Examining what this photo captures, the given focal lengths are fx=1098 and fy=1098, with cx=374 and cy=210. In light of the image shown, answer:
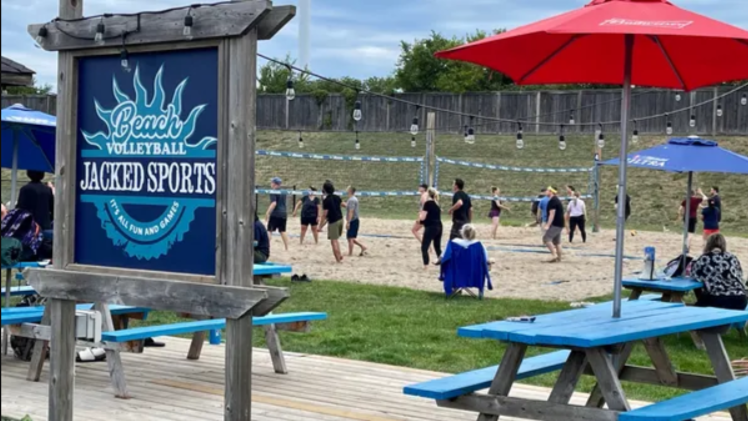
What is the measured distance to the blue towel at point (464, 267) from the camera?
15734 millimetres

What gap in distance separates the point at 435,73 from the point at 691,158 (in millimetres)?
58020

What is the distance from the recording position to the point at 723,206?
43156mm

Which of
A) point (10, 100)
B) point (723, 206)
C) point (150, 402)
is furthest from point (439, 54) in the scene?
point (10, 100)

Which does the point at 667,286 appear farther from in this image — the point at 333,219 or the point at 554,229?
the point at 554,229

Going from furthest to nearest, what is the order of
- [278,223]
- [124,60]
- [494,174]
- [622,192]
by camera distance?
[494,174], [278,223], [622,192], [124,60]

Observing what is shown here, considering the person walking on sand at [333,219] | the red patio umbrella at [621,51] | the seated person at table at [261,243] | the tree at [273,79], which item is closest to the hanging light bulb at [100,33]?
the red patio umbrella at [621,51]

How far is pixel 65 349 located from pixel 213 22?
1996mm

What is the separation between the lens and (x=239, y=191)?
16.8 ft

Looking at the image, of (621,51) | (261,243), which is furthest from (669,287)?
(261,243)

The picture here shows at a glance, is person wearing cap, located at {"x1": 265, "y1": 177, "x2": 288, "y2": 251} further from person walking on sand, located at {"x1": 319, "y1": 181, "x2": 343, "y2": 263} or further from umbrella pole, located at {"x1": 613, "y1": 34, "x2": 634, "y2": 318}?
umbrella pole, located at {"x1": 613, "y1": 34, "x2": 634, "y2": 318}

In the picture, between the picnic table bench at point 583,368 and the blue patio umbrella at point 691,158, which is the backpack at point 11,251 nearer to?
the picnic table bench at point 583,368

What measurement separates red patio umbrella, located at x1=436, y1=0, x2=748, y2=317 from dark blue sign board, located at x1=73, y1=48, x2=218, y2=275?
1483mm

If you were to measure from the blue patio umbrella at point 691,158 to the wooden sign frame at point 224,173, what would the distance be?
25.8 feet

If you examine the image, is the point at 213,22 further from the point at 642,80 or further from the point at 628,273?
the point at 628,273
